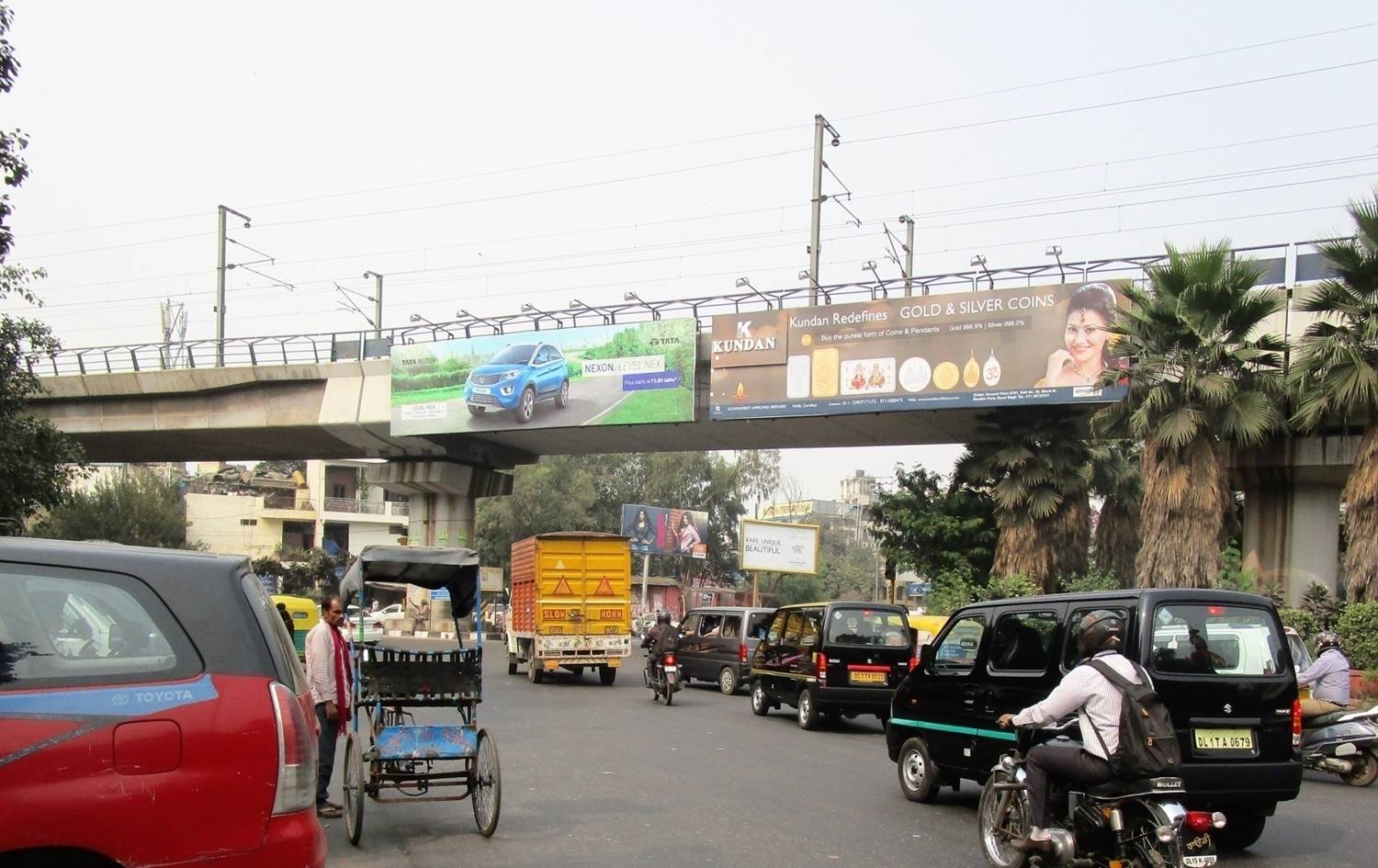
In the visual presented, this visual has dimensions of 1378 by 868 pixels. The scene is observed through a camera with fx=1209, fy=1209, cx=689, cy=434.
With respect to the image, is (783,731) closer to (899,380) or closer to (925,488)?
(899,380)

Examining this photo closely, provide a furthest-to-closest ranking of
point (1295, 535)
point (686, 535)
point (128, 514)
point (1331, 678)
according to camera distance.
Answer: point (686, 535) < point (128, 514) < point (1295, 535) < point (1331, 678)

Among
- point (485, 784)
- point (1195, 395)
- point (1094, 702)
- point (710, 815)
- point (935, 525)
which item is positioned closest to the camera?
point (1094, 702)

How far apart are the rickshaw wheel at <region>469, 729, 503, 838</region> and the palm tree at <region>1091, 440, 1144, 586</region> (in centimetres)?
2835

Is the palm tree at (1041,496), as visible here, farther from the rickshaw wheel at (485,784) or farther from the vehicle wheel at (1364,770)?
the rickshaw wheel at (485,784)

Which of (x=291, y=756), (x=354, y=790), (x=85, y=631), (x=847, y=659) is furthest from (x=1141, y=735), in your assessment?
(x=847, y=659)

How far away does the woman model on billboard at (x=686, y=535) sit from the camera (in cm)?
5944

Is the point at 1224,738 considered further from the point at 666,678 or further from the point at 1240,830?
the point at 666,678

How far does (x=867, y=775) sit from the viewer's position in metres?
12.4

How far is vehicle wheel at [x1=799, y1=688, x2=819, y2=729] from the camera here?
1697cm

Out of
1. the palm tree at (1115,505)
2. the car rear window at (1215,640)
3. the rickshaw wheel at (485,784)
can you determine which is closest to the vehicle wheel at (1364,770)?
the car rear window at (1215,640)

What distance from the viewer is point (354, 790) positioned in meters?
8.70

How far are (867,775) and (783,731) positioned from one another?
454cm

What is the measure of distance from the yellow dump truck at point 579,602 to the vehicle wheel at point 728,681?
6.33 ft

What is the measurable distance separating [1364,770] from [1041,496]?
15295 mm
